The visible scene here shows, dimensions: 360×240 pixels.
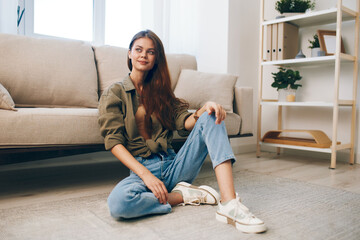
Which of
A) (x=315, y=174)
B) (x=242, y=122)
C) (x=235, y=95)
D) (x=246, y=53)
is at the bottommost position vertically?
(x=315, y=174)

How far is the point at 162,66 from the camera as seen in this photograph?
4.59ft

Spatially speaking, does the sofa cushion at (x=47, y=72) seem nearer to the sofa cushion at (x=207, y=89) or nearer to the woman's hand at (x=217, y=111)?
the sofa cushion at (x=207, y=89)

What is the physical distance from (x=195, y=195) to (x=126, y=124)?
1.37 ft

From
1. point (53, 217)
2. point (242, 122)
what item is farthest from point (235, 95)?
point (53, 217)

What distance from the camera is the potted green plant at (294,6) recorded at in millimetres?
2531

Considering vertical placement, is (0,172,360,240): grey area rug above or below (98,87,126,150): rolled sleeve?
Answer: below

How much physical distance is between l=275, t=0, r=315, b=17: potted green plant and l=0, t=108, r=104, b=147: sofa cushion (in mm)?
1880

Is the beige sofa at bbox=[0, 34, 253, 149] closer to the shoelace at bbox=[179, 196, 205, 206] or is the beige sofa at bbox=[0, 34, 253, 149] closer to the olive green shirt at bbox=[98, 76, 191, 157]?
the olive green shirt at bbox=[98, 76, 191, 157]

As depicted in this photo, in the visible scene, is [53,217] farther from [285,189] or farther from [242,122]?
[242,122]

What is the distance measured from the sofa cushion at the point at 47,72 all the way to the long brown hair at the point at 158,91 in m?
0.73

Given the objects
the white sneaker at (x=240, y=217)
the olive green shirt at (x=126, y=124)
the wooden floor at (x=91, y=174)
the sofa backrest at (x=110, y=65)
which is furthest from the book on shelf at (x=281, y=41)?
the white sneaker at (x=240, y=217)

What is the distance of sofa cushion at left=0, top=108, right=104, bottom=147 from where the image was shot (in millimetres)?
1331

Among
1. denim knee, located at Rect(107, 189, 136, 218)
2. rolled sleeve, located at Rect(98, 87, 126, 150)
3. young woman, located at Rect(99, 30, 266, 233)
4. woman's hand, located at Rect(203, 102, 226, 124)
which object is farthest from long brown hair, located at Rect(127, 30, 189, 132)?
denim knee, located at Rect(107, 189, 136, 218)

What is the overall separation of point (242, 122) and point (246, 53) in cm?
103
